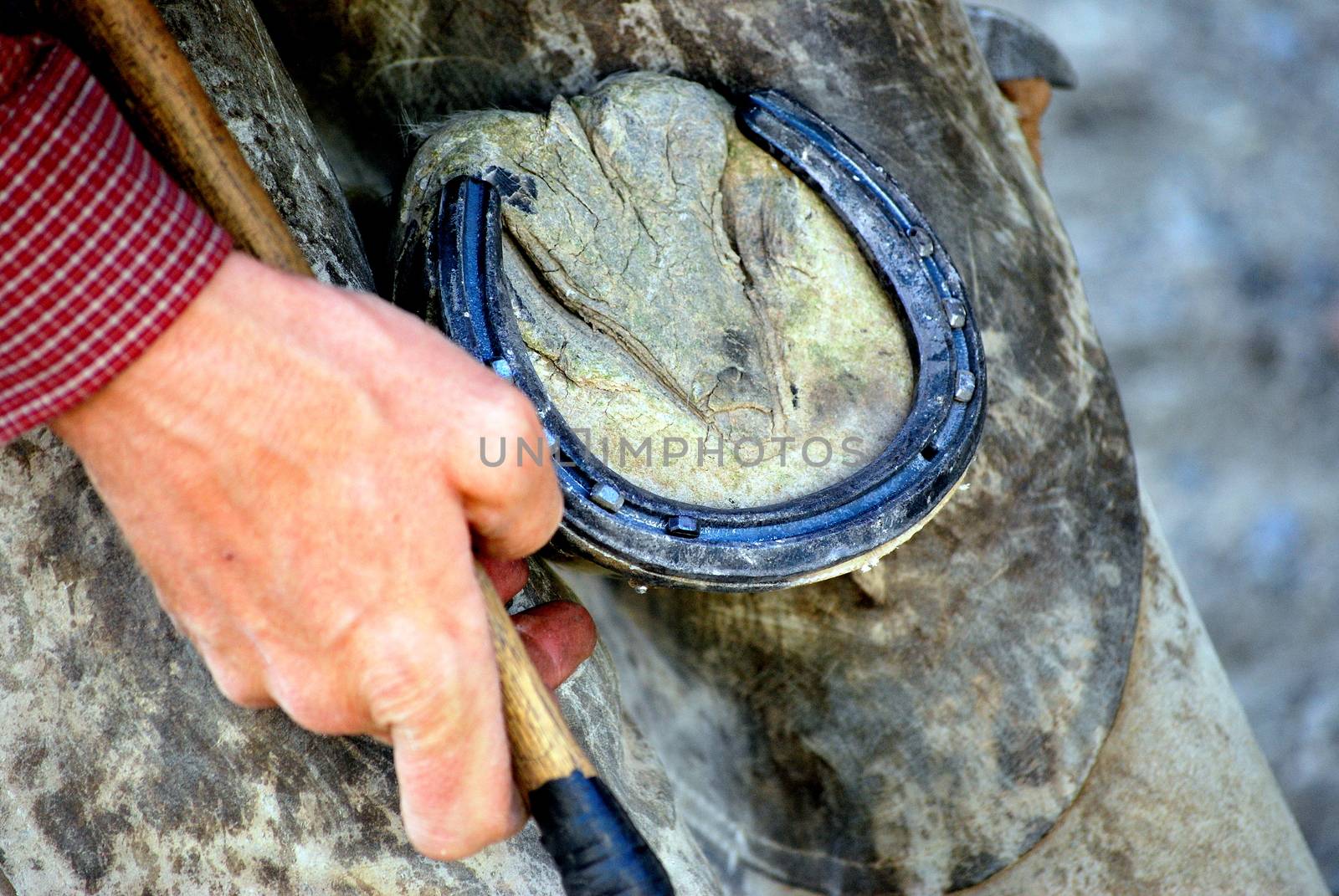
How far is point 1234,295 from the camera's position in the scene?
2545mm

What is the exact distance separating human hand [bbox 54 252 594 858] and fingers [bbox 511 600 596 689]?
0.65 ft

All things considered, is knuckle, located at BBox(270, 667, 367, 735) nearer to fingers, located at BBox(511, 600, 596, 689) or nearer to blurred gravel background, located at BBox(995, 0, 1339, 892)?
fingers, located at BBox(511, 600, 596, 689)

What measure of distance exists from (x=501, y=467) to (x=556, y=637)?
0.29 metres

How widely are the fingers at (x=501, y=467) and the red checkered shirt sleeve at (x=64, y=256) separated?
176 mm

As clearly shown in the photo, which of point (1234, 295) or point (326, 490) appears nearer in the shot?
point (326, 490)

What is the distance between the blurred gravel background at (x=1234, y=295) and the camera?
7.30ft

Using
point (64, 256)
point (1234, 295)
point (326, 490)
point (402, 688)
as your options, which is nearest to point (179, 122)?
point (64, 256)

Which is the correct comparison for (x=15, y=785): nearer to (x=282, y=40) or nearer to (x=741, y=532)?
(x=741, y=532)

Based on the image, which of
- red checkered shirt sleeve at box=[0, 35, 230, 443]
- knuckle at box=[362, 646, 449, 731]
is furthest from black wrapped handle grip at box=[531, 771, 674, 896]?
red checkered shirt sleeve at box=[0, 35, 230, 443]

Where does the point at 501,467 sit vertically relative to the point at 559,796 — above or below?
above

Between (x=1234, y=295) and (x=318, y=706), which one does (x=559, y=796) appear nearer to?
(x=318, y=706)

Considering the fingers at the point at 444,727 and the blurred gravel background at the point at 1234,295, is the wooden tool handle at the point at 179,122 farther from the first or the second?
the blurred gravel background at the point at 1234,295

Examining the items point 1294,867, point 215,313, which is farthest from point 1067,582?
point 215,313

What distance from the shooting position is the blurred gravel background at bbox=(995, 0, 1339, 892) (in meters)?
2.22
